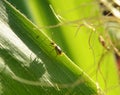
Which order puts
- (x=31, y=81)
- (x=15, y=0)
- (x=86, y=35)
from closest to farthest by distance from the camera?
(x=31, y=81) < (x=15, y=0) < (x=86, y=35)

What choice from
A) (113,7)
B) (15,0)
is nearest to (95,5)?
(113,7)

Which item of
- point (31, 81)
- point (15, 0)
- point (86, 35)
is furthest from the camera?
point (86, 35)

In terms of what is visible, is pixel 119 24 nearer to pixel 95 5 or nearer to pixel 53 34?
pixel 95 5

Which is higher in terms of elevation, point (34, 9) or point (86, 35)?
point (34, 9)

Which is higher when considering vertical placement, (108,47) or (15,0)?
(15,0)

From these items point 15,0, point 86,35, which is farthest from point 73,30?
point 15,0

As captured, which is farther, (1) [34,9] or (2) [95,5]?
(1) [34,9]

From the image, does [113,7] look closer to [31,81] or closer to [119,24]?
[119,24]

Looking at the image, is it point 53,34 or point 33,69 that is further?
point 53,34
